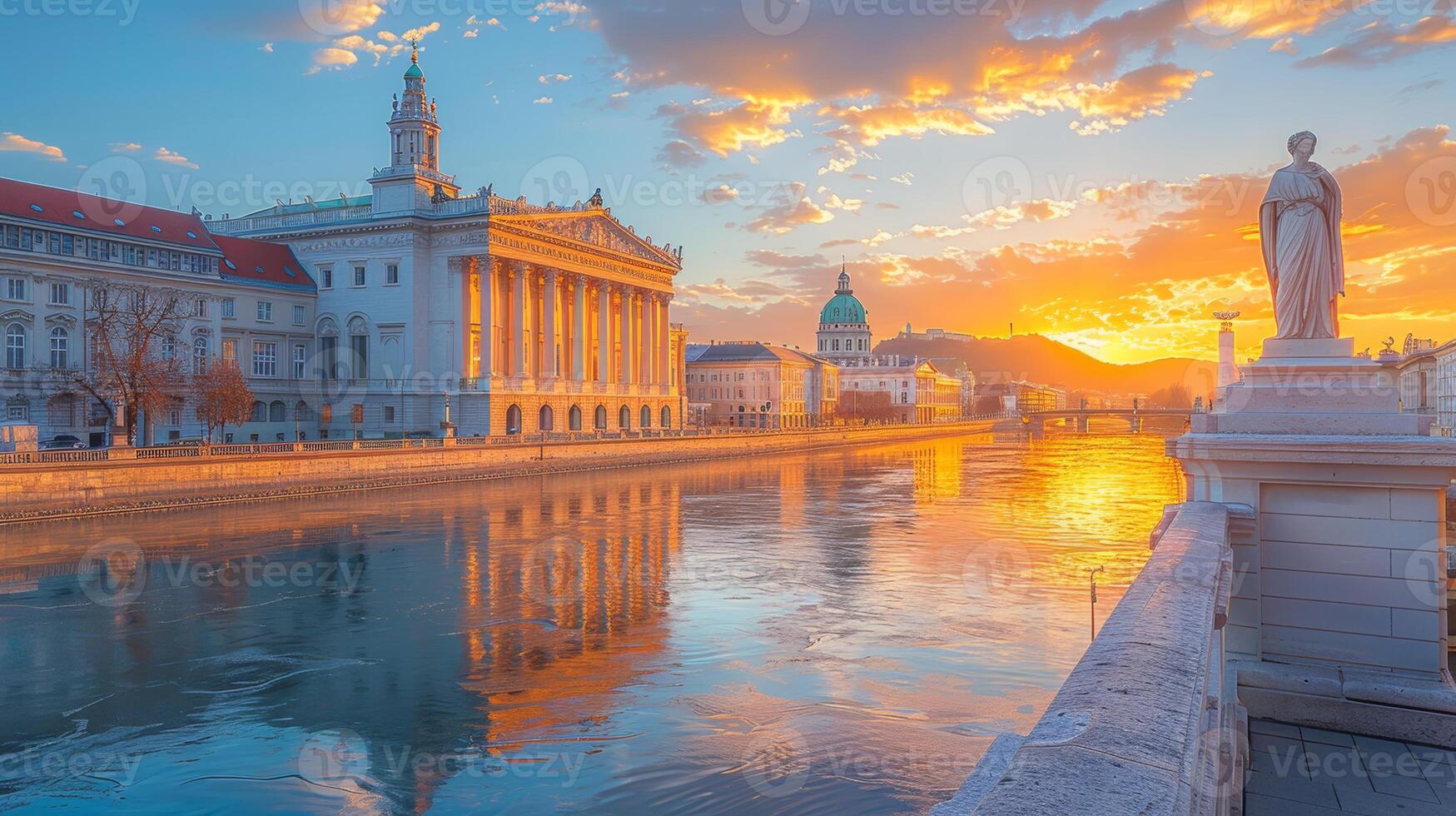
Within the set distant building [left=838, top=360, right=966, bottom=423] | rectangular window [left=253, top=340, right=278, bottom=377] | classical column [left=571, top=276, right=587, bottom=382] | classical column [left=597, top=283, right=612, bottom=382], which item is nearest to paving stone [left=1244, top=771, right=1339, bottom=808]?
rectangular window [left=253, top=340, right=278, bottom=377]

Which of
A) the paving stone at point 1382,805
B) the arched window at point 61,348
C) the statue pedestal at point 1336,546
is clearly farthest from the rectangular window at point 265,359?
the paving stone at point 1382,805

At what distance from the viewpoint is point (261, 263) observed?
6894cm

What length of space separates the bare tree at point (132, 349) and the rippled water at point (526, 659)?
13112 mm

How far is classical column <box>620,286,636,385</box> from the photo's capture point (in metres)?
88.3

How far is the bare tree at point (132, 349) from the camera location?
144ft

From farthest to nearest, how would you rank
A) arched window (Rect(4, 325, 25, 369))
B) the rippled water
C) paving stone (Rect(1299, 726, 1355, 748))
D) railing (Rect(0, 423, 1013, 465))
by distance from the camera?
arched window (Rect(4, 325, 25, 369)) < railing (Rect(0, 423, 1013, 465)) < the rippled water < paving stone (Rect(1299, 726, 1355, 748))

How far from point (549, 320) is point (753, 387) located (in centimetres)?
5932

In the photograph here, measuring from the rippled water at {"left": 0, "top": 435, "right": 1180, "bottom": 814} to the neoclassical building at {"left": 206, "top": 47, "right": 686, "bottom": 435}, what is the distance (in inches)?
1438

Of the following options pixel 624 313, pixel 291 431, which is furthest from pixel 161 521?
pixel 624 313

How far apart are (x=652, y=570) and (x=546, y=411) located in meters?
52.9

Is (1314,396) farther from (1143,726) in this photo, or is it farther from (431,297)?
(431,297)

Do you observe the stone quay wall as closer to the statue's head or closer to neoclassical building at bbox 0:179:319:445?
neoclassical building at bbox 0:179:319:445

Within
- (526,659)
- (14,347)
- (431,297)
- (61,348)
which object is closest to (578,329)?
(431,297)

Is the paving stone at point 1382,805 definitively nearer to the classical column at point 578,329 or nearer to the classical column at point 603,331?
the classical column at point 578,329
